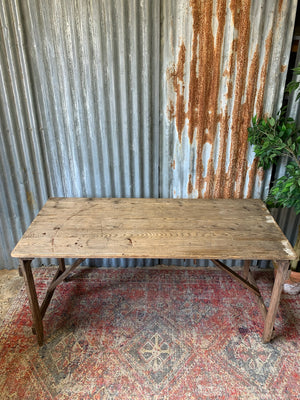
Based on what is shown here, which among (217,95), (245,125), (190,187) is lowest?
(190,187)

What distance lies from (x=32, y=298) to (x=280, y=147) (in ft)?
7.45

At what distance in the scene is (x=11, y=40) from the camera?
2.56 meters

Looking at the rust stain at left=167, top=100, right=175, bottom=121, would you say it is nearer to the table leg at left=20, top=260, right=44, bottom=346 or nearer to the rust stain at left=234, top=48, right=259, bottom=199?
the rust stain at left=234, top=48, right=259, bottom=199

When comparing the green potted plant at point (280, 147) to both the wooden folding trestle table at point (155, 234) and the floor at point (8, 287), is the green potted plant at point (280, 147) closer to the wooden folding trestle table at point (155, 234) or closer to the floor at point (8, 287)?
the wooden folding trestle table at point (155, 234)

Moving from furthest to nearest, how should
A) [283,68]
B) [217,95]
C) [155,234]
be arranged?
[217,95], [283,68], [155,234]

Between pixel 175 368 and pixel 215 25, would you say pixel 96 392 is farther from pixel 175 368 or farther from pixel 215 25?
pixel 215 25

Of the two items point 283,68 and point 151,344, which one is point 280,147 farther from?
point 151,344

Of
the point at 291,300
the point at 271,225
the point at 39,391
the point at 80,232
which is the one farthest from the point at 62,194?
the point at 291,300

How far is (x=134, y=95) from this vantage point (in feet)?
8.95

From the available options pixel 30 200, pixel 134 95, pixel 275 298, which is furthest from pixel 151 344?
pixel 134 95

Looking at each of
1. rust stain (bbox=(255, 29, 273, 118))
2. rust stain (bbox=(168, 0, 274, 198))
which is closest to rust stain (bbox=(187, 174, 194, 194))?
rust stain (bbox=(168, 0, 274, 198))

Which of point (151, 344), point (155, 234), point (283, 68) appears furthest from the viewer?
point (283, 68)

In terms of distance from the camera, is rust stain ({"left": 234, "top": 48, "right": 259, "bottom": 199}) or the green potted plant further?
rust stain ({"left": 234, "top": 48, "right": 259, "bottom": 199})

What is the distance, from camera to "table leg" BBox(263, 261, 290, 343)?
86.7 inches
